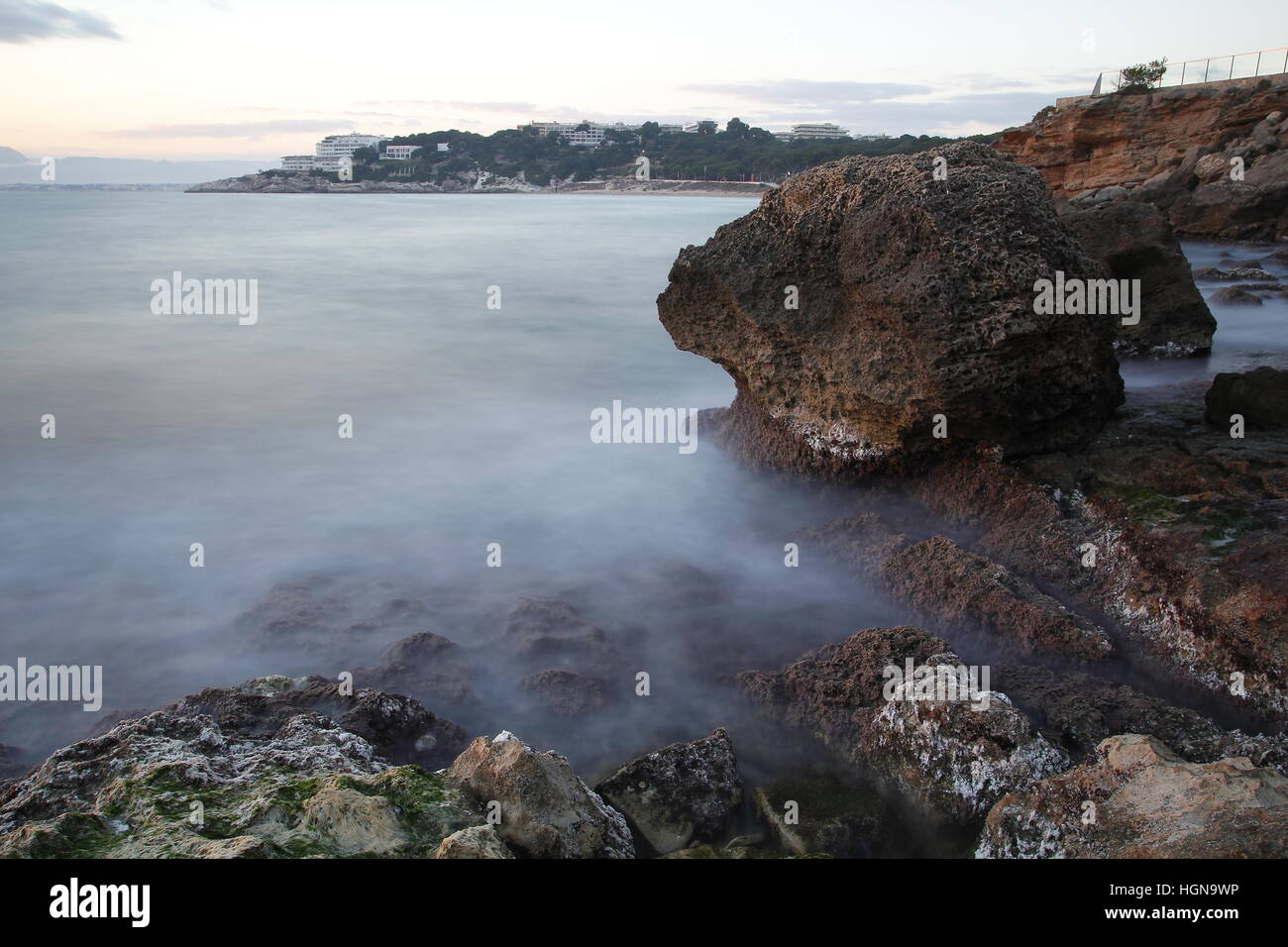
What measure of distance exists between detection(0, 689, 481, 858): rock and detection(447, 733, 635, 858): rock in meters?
0.10

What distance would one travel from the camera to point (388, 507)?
24.3 ft

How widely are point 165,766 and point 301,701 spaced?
41.8 inches

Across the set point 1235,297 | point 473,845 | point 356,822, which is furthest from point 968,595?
point 1235,297

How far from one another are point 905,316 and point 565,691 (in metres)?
3.14

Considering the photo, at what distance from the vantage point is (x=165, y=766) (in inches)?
119

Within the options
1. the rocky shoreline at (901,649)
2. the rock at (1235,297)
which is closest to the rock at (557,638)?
the rocky shoreline at (901,649)

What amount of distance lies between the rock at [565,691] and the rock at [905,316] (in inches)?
107

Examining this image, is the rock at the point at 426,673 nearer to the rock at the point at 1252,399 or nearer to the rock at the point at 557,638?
the rock at the point at 557,638

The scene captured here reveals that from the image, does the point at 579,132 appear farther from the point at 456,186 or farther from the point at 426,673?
the point at 426,673

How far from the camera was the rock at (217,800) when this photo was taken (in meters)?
2.63

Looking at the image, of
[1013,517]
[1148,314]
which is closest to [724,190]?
[1148,314]

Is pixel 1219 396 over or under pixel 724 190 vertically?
under
